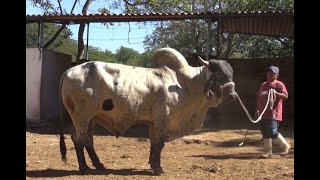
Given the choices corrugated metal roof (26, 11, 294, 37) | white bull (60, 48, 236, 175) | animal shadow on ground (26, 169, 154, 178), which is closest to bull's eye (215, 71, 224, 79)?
white bull (60, 48, 236, 175)

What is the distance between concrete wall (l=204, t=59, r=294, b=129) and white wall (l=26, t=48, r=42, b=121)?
531 cm

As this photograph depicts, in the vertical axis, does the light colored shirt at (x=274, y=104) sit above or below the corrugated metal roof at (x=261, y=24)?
below

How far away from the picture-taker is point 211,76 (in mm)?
7457

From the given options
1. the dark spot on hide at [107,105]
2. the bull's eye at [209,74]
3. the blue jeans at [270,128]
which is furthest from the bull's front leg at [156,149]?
the blue jeans at [270,128]

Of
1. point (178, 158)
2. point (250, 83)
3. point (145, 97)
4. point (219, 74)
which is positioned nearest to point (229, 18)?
point (250, 83)

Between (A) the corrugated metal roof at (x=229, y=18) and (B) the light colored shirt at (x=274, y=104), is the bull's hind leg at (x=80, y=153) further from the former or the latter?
(A) the corrugated metal roof at (x=229, y=18)

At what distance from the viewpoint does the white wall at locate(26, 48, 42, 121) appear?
13.1m

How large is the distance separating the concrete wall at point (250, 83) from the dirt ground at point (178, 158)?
5.12 feet

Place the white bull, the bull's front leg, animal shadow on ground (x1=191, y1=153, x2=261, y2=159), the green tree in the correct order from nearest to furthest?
the white bull → the bull's front leg → animal shadow on ground (x1=191, y1=153, x2=261, y2=159) → the green tree

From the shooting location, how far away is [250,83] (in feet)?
47.0

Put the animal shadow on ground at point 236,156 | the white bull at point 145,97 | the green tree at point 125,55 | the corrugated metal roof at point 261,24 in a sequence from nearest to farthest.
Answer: the white bull at point 145,97 → the animal shadow on ground at point 236,156 → the corrugated metal roof at point 261,24 → the green tree at point 125,55

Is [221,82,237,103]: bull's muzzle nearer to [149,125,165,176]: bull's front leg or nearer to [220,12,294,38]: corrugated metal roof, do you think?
[149,125,165,176]: bull's front leg

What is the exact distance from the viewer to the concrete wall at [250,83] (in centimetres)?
1413

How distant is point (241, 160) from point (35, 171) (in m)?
3.76
